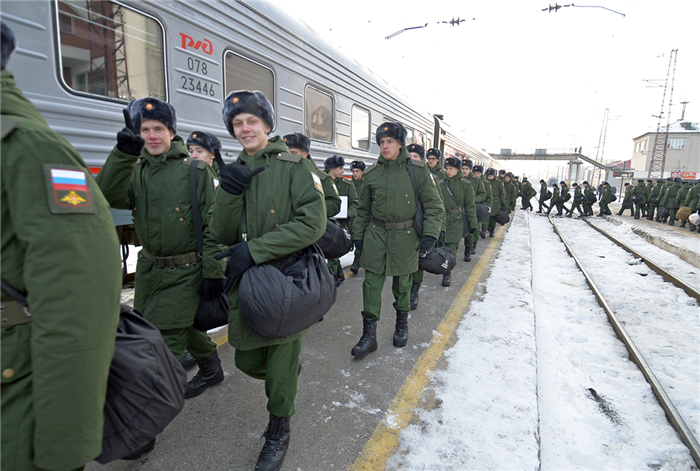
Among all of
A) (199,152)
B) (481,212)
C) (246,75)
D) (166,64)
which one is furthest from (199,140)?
(481,212)

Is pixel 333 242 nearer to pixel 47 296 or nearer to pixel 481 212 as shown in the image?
pixel 47 296

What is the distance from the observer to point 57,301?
90 centimetres

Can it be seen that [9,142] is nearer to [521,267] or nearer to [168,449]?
[168,449]

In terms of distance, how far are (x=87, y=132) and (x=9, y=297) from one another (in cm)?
234

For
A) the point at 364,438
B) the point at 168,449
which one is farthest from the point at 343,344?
the point at 168,449

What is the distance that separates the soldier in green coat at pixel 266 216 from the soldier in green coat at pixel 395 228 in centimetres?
142

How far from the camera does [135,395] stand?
1.11 metres

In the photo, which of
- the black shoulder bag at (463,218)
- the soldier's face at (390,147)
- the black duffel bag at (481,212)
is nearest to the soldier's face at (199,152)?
the soldier's face at (390,147)

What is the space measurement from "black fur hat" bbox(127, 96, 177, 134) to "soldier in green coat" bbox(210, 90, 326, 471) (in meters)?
0.54

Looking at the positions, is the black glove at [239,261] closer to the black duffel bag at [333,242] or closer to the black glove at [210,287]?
the black glove at [210,287]

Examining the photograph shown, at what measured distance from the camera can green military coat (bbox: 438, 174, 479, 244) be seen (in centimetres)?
602

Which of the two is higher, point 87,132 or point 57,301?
point 87,132

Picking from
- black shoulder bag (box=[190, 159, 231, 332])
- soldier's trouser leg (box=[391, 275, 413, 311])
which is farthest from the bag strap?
soldier's trouser leg (box=[391, 275, 413, 311])

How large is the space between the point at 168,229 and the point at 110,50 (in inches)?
66.1
